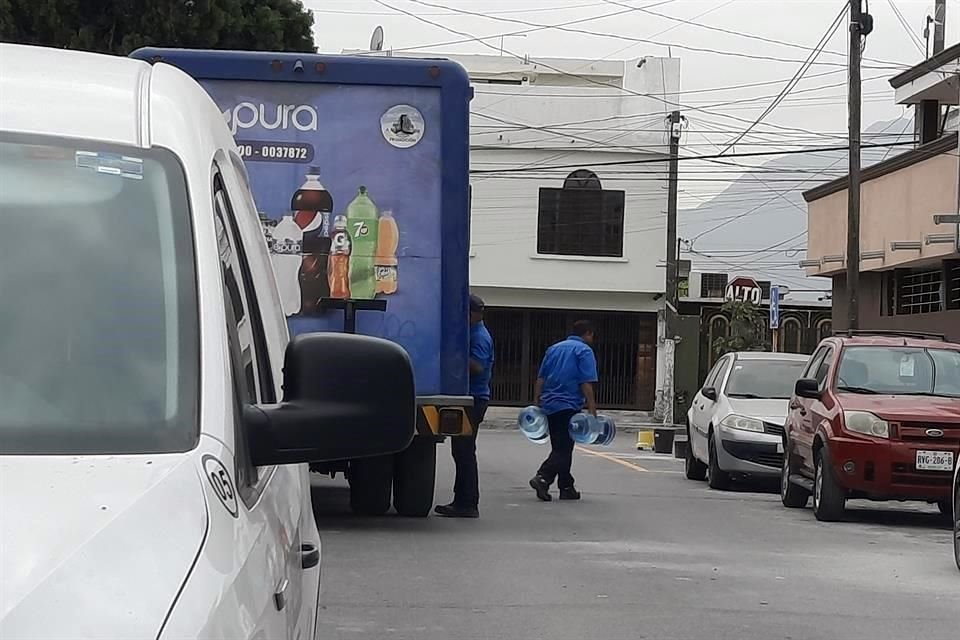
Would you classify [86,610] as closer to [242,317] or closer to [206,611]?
[206,611]

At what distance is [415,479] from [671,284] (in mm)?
28054

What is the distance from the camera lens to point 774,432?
691 inches

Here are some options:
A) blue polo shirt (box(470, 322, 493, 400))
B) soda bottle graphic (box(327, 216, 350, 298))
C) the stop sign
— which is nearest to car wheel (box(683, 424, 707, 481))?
blue polo shirt (box(470, 322, 493, 400))

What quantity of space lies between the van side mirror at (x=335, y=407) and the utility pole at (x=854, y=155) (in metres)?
23.6

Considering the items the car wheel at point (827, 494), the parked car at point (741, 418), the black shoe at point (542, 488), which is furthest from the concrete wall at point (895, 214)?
the black shoe at point (542, 488)

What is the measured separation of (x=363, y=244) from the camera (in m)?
11.6

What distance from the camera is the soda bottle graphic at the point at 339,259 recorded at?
1153 centimetres

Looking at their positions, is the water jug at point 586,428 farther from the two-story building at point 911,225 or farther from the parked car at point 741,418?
the two-story building at point 911,225

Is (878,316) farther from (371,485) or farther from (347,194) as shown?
(347,194)

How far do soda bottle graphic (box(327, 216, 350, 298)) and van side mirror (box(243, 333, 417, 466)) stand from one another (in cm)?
859

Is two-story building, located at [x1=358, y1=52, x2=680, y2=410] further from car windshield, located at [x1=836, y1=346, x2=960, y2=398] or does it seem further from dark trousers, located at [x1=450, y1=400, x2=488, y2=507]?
dark trousers, located at [x1=450, y1=400, x2=488, y2=507]

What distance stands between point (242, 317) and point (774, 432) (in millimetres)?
14687

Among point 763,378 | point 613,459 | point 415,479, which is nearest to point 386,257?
point 415,479

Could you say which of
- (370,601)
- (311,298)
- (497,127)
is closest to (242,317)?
(370,601)
